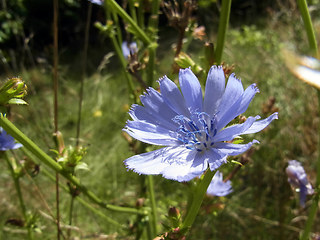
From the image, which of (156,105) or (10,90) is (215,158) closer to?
(156,105)

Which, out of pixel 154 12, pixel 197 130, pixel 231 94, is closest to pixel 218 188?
pixel 197 130

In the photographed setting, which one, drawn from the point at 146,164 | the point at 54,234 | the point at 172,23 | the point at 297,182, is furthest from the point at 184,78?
the point at 54,234

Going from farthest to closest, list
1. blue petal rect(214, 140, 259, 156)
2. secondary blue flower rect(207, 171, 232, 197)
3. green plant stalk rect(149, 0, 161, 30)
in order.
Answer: secondary blue flower rect(207, 171, 232, 197) < green plant stalk rect(149, 0, 161, 30) < blue petal rect(214, 140, 259, 156)

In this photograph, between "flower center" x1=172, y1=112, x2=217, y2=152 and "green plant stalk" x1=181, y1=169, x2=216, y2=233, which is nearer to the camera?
"green plant stalk" x1=181, y1=169, x2=216, y2=233

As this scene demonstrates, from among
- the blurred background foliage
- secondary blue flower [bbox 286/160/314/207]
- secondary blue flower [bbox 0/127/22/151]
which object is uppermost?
secondary blue flower [bbox 0/127/22/151]

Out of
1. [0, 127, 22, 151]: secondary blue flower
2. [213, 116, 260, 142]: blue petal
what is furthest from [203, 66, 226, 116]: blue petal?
[0, 127, 22, 151]: secondary blue flower

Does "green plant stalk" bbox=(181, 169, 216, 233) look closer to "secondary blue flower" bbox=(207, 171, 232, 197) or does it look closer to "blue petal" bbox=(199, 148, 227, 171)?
"blue petal" bbox=(199, 148, 227, 171)

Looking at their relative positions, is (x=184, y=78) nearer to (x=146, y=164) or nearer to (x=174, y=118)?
(x=174, y=118)

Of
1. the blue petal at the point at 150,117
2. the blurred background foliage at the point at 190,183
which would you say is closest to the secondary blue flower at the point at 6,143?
the blurred background foliage at the point at 190,183
